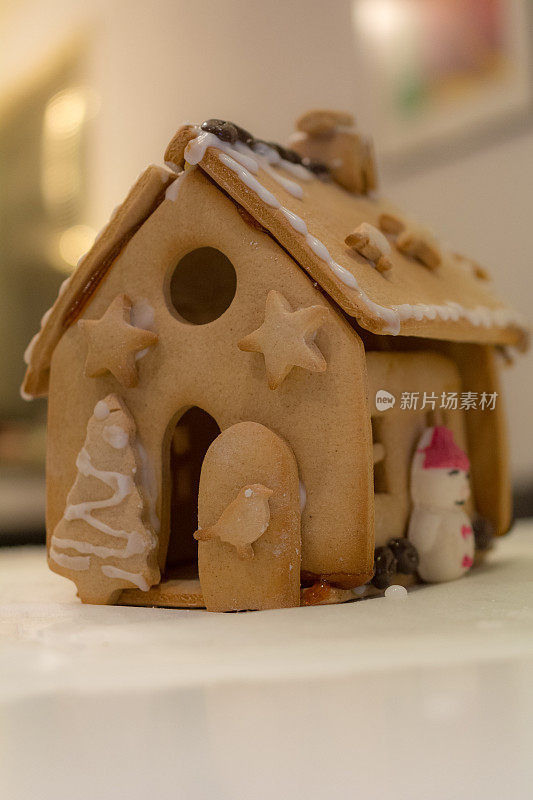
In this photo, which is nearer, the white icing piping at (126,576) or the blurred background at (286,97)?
the white icing piping at (126,576)

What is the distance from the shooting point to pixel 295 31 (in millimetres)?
1641

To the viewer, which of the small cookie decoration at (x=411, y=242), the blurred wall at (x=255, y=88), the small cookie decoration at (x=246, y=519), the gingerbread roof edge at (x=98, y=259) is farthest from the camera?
the blurred wall at (x=255, y=88)

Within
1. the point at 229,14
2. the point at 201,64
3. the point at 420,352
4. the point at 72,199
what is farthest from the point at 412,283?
the point at 72,199

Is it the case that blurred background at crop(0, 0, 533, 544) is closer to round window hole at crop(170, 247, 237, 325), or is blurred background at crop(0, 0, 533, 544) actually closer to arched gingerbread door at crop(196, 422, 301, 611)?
round window hole at crop(170, 247, 237, 325)

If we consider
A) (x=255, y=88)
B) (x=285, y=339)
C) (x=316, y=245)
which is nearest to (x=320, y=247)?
(x=316, y=245)

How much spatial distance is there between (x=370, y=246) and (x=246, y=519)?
1.15 feet

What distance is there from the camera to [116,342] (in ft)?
3.08

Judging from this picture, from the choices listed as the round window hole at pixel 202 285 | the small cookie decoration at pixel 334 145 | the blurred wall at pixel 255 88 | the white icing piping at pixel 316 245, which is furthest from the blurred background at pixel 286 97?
the white icing piping at pixel 316 245

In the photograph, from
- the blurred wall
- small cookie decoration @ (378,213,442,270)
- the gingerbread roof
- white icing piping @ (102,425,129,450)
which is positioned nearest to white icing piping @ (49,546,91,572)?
white icing piping @ (102,425,129,450)

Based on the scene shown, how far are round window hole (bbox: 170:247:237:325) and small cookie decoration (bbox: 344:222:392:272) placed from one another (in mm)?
190

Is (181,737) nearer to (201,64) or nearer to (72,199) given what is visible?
(201,64)

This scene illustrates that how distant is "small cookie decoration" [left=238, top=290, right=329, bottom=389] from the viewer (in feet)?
2.77

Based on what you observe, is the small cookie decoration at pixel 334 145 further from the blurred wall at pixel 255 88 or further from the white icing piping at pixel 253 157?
the blurred wall at pixel 255 88

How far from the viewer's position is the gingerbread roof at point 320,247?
870 millimetres
